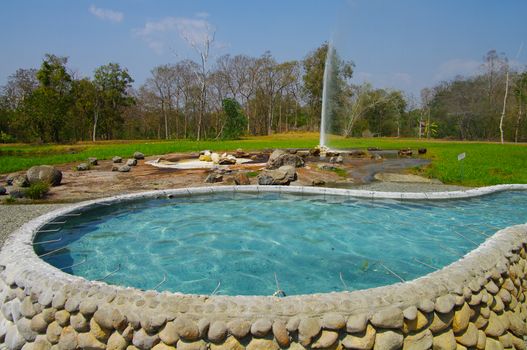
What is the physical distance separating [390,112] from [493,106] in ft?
39.9

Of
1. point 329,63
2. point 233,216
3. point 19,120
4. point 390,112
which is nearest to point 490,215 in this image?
point 233,216

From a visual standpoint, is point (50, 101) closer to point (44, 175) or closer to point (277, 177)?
point (44, 175)

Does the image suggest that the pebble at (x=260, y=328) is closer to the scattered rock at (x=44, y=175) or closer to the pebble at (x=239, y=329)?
the pebble at (x=239, y=329)

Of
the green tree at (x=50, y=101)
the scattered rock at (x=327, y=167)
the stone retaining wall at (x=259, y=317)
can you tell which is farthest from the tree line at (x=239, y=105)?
the stone retaining wall at (x=259, y=317)

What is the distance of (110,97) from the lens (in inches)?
1603

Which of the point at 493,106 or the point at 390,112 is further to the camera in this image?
the point at 390,112

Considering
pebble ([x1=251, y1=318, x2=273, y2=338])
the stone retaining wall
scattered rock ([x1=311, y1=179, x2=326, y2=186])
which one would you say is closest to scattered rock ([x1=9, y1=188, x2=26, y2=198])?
the stone retaining wall

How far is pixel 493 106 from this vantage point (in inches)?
1655

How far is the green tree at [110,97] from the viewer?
133 ft

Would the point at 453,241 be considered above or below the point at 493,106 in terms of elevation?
below

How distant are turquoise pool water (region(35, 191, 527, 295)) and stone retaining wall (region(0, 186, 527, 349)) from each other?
1292mm

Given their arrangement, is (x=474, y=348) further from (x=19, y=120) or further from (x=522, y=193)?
(x=19, y=120)

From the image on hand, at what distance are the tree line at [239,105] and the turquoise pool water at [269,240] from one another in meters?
27.8

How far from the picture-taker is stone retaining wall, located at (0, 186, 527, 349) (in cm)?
265
